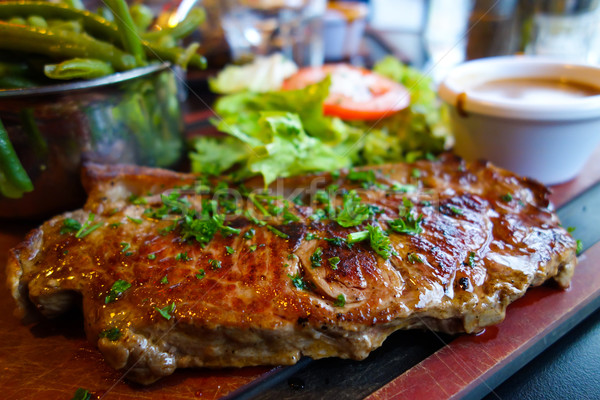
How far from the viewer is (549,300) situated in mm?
1958

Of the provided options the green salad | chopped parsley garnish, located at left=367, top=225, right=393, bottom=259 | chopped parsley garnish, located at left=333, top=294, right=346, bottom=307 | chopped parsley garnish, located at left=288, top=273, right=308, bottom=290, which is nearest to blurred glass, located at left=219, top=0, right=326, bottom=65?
the green salad

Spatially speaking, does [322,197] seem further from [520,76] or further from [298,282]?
[520,76]

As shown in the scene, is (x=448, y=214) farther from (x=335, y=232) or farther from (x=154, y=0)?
(x=154, y=0)

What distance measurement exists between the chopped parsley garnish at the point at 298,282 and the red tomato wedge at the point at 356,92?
7.11 ft

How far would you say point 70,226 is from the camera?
204 cm

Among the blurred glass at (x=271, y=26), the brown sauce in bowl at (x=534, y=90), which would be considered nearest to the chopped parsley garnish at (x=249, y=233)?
the brown sauce in bowl at (x=534, y=90)

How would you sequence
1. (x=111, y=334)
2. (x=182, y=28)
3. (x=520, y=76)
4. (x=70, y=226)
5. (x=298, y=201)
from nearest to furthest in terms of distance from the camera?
(x=111, y=334) → (x=70, y=226) → (x=298, y=201) → (x=182, y=28) → (x=520, y=76)

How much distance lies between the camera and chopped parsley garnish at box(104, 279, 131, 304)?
1.69m

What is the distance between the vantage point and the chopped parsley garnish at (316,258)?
5.87 feet

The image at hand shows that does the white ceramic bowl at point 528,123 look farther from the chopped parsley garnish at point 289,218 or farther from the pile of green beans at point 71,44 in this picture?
the pile of green beans at point 71,44

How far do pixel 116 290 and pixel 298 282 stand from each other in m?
0.76

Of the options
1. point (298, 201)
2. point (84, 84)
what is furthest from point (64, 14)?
point (298, 201)

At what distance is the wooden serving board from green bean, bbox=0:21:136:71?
1530 millimetres

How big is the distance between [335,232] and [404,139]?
1.86 metres
